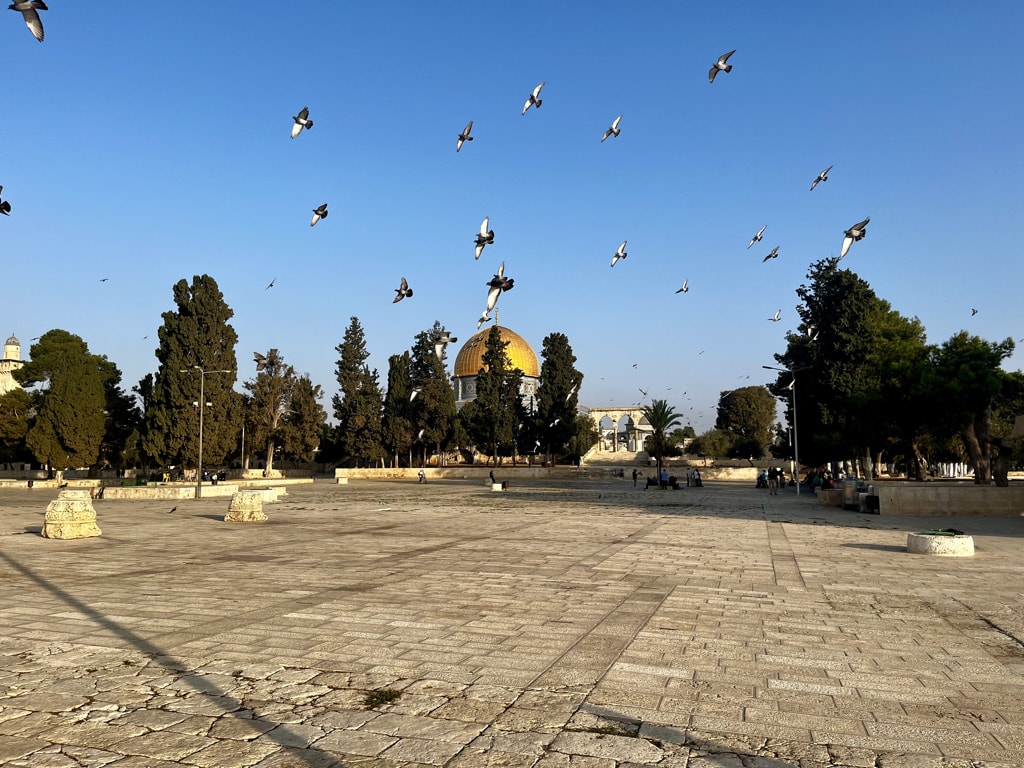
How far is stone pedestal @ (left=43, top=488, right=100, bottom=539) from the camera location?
519 inches

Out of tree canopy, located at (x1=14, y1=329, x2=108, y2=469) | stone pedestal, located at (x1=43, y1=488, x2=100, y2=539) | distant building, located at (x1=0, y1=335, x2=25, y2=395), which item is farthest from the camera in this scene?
distant building, located at (x1=0, y1=335, x2=25, y2=395)

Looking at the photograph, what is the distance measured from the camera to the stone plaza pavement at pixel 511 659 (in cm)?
356

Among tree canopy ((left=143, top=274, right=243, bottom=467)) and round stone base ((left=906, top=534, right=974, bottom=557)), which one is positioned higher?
tree canopy ((left=143, top=274, right=243, bottom=467))

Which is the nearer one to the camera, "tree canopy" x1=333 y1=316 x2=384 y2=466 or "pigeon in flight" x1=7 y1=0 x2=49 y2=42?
"pigeon in flight" x1=7 y1=0 x2=49 y2=42

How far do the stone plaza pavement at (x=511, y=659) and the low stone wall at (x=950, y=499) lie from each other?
8.46 metres

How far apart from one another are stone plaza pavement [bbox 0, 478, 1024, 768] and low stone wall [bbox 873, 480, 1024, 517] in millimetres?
8464

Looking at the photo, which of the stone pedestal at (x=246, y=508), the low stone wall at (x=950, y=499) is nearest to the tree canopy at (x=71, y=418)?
the stone pedestal at (x=246, y=508)

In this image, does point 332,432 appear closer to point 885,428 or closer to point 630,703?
point 885,428

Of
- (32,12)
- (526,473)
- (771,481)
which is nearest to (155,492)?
(32,12)

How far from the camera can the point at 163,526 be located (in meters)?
16.3

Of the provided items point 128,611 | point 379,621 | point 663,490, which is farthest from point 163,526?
point 663,490

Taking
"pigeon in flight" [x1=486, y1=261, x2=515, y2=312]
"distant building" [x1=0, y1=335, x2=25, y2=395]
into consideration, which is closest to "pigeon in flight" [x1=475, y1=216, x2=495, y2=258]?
"pigeon in flight" [x1=486, y1=261, x2=515, y2=312]

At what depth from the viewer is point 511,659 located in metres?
5.11

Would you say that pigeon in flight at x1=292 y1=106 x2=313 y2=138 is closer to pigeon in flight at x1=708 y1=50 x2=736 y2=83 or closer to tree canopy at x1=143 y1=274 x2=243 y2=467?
pigeon in flight at x1=708 y1=50 x2=736 y2=83
